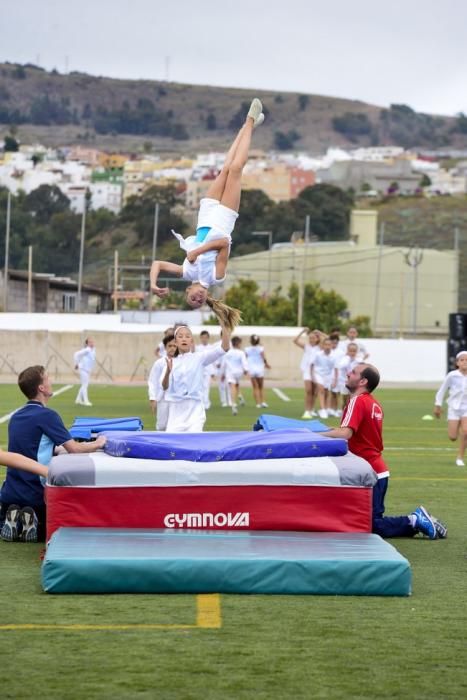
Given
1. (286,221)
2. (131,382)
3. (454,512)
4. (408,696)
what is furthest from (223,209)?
(286,221)

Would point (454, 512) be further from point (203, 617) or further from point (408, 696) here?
point (408, 696)

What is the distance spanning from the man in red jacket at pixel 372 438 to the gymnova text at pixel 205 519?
4.55 ft

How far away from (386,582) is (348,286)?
97798 millimetres

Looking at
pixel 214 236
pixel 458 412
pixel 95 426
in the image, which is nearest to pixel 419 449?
pixel 458 412

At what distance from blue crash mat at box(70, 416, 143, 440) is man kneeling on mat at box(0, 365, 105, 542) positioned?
1281 millimetres

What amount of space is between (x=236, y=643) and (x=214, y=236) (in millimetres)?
5677

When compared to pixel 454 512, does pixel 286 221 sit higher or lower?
higher

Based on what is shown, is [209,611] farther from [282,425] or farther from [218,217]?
[282,425]

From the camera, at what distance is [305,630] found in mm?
8508

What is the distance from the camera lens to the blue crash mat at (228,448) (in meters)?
11.2

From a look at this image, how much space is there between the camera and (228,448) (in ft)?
37.2

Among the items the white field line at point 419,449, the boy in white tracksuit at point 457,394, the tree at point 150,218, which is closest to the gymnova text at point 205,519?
the boy in white tracksuit at point 457,394

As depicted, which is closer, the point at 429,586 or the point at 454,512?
the point at 429,586

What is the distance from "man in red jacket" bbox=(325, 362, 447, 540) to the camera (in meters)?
11.9
